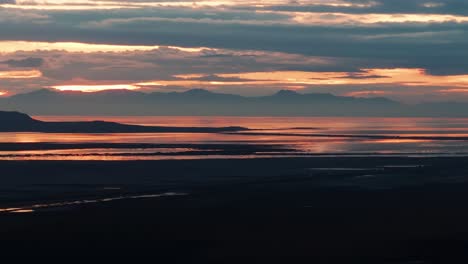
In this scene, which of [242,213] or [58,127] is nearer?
[242,213]

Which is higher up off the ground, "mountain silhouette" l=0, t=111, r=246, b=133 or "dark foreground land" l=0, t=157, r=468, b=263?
"dark foreground land" l=0, t=157, r=468, b=263

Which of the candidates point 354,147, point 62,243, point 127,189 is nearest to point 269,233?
point 62,243

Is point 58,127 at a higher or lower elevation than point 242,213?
lower

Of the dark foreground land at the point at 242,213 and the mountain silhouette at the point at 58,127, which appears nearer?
the dark foreground land at the point at 242,213

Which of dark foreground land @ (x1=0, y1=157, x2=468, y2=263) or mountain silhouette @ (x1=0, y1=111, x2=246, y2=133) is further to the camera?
mountain silhouette @ (x1=0, y1=111, x2=246, y2=133)

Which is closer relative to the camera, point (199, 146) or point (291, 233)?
point (291, 233)

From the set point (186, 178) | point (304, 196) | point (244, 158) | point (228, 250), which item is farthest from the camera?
point (244, 158)

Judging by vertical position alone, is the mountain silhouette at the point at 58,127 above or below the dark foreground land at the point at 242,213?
below

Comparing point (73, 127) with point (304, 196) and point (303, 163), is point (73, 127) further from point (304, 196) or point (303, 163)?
point (304, 196)
